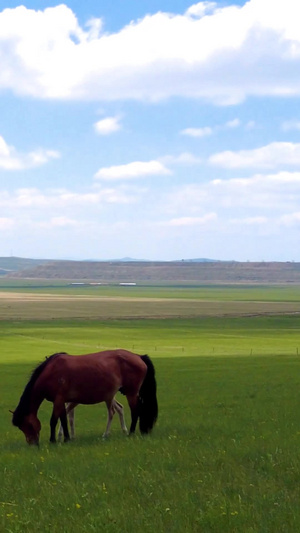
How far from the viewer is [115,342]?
60562 millimetres

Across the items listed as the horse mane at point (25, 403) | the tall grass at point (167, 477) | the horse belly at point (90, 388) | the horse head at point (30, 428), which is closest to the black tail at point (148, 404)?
the tall grass at point (167, 477)

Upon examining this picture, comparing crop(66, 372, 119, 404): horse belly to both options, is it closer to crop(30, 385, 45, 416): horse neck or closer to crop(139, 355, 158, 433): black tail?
crop(30, 385, 45, 416): horse neck

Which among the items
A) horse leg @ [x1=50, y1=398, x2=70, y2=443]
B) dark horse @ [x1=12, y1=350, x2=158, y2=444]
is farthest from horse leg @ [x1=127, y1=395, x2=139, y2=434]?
horse leg @ [x1=50, y1=398, x2=70, y2=443]

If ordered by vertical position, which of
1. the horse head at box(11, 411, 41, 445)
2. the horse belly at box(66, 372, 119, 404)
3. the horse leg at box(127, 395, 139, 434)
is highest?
the horse belly at box(66, 372, 119, 404)

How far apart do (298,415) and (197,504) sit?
9.55 m

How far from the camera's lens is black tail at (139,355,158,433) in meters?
15.6

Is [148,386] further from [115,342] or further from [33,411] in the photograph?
[115,342]

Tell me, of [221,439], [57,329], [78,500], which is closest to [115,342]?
[57,329]

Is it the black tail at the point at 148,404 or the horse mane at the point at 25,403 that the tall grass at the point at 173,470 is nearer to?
the black tail at the point at 148,404

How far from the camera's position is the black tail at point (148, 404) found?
51.1 feet

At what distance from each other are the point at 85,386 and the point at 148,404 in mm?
1627

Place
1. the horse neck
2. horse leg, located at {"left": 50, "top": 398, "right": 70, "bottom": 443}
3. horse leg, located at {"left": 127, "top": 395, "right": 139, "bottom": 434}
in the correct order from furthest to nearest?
horse leg, located at {"left": 127, "top": 395, "right": 139, "bottom": 434} < the horse neck < horse leg, located at {"left": 50, "top": 398, "right": 70, "bottom": 443}

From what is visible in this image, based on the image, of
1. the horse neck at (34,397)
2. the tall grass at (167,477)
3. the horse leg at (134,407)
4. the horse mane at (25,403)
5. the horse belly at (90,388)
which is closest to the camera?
the tall grass at (167,477)

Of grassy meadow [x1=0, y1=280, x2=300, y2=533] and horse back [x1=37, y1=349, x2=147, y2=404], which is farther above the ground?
horse back [x1=37, y1=349, x2=147, y2=404]
